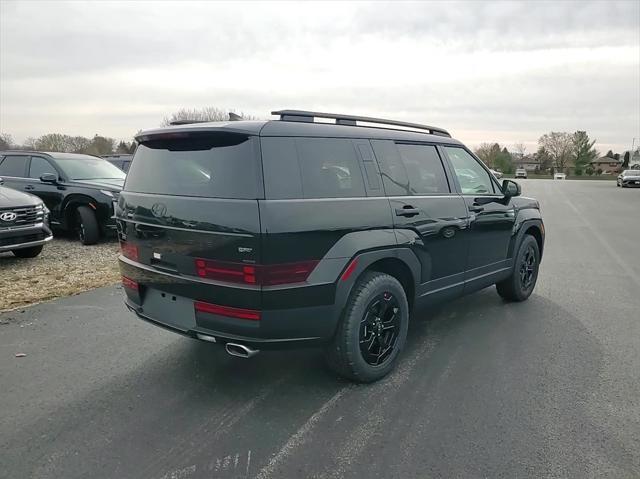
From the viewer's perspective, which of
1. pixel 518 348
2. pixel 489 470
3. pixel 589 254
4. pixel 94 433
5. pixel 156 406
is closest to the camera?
pixel 489 470

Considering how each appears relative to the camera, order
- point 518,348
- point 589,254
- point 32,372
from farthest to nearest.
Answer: point 589,254 < point 518,348 < point 32,372

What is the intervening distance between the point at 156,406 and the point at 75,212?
6973 mm

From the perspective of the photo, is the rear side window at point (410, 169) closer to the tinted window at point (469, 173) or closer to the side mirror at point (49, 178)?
the tinted window at point (469, 173)

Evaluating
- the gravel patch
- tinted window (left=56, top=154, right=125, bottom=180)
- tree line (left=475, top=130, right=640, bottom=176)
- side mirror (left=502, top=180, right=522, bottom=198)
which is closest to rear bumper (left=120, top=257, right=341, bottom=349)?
side mirror (left=502, top=180, right=522, bottom=198)

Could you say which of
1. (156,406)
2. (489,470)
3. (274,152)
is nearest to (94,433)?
(156,406)

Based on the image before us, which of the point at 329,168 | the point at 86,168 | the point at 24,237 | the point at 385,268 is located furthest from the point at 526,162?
the point at 329,168

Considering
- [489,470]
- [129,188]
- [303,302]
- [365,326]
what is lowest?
[489,470]

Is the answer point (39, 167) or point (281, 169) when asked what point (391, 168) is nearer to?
point (281, 169)

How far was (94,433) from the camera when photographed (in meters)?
2.80

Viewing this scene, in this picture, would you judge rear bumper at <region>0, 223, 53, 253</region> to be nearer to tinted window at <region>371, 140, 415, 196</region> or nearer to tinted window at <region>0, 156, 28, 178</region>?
tinted window at <region>0, 156, 28, 178</region>

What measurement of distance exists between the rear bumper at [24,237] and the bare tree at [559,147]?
95133mm

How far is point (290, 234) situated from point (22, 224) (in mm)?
5866

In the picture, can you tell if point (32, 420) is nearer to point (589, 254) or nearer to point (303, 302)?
point (303, 302)

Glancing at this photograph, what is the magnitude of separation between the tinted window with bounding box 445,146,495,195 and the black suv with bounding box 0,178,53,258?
6.09m
